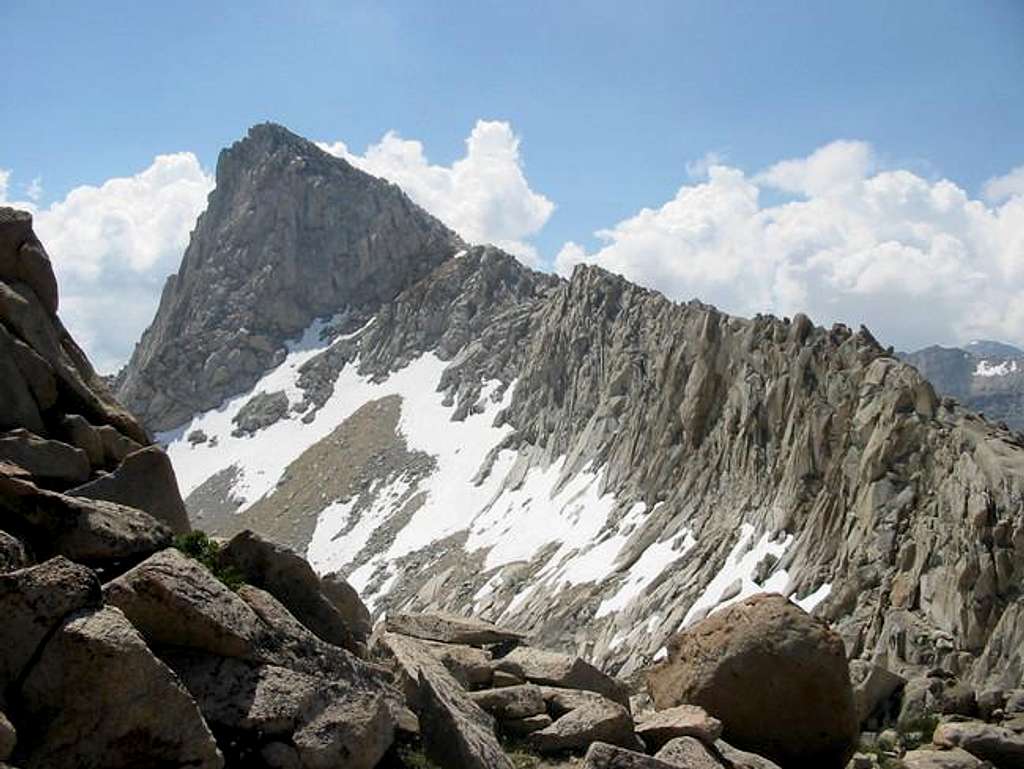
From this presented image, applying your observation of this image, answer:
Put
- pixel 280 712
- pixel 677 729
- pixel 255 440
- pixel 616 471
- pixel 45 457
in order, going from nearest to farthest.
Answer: pixel 280 712, pixel 45 457, pixel 677 729, pixel 616 471, pixel 255 440

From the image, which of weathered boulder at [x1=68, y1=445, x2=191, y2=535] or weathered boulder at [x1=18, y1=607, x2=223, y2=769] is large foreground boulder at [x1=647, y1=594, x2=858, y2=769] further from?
weathered boulder at [x1=18, y1=607, x2=223, y2=769]

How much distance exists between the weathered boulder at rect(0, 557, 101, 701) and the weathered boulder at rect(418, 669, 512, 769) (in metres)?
4.85

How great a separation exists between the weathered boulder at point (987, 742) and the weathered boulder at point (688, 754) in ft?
20.3

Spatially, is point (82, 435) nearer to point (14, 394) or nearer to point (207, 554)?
point (14, 394)

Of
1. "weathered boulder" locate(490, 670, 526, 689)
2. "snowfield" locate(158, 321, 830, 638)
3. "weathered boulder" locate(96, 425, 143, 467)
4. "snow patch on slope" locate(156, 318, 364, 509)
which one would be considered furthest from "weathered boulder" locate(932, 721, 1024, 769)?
"snow patch on slope" locate(156, 318, 364, 509)

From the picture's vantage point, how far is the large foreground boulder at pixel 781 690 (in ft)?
54.0

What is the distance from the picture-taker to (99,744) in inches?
338

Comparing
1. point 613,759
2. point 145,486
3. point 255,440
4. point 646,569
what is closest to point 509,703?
point 613,759

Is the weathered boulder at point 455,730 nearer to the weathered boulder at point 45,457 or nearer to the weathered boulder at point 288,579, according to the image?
the weathered boulder at point 288,579

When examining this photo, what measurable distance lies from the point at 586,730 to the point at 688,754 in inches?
57.6

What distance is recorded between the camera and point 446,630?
60.8 feet

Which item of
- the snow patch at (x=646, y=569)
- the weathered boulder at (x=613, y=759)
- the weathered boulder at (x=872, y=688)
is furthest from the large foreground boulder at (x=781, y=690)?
the snow patch at (x=646, y=569)

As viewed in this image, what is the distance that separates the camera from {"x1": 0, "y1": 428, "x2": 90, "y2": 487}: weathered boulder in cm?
1266

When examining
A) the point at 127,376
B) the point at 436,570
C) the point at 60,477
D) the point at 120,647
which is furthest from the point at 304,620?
the point at 127,376
